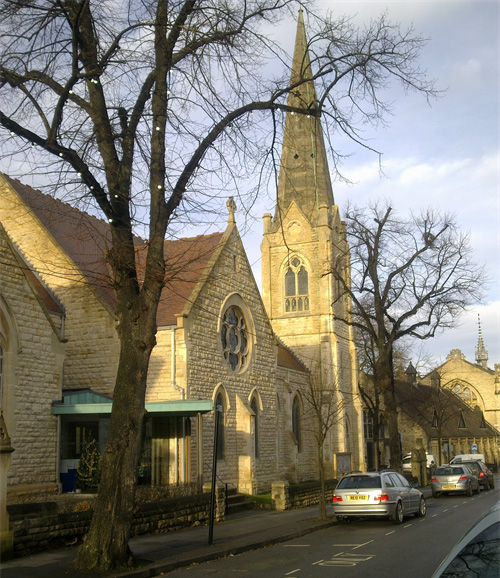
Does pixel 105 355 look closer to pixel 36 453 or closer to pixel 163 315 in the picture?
pixel 163 315

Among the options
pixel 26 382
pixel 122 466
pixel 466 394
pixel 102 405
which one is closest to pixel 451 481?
pixel 102 405

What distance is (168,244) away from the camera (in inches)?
1036

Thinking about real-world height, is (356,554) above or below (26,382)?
below

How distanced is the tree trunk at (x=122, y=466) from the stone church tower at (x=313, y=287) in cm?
2946

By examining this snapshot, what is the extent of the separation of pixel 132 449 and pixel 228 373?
13.5 meters

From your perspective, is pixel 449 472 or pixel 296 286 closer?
pixel 449 472

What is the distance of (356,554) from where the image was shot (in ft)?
38.9

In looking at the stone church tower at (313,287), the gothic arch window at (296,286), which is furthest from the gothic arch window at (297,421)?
the gothic arch window at (296,286)

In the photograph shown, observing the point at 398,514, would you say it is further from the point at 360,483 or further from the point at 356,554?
the point at 356,554

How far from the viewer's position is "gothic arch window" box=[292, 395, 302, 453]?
107 feet

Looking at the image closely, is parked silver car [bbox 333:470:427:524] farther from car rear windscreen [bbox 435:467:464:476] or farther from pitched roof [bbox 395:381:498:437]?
pitched roof [bbox 395:381:498:437]

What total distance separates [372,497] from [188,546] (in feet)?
18.8

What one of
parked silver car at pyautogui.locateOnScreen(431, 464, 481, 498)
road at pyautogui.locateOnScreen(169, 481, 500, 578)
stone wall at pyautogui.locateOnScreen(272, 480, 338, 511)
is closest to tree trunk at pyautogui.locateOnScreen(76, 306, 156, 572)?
road at pyautogui.locateOnScreen(169, 481, 500, 578)

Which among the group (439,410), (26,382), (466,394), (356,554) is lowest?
(356,554)
